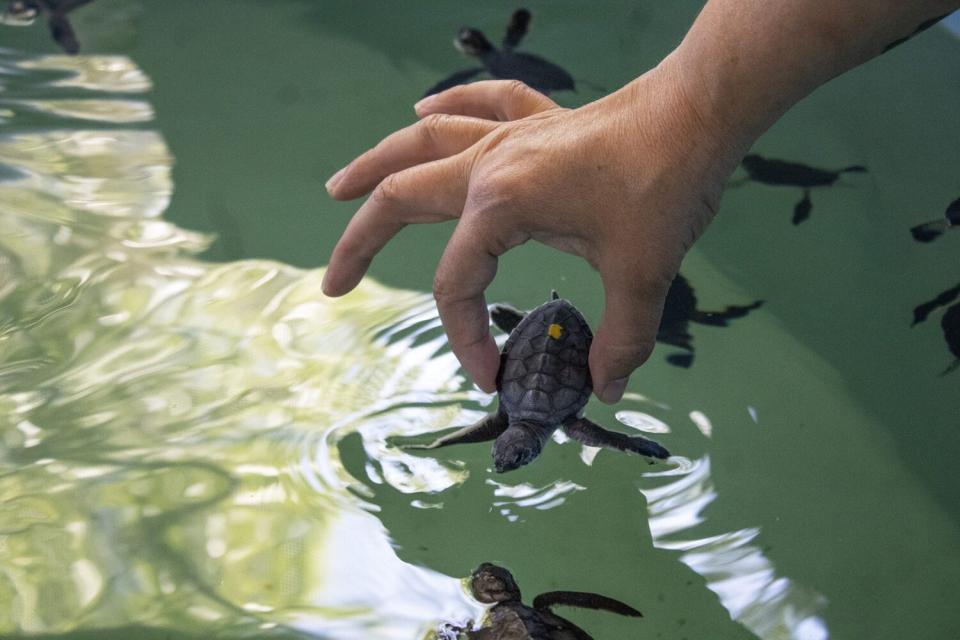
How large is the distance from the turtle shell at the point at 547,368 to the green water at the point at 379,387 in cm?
13

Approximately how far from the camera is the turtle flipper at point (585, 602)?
1057 mm

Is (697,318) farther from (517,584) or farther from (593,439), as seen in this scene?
(517,584)

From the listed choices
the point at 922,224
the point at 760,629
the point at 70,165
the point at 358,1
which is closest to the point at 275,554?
the point at 760,629

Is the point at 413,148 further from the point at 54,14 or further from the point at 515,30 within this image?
the point at 54,14

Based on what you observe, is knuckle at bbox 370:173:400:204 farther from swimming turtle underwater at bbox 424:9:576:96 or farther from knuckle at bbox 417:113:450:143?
swimming turtle underwater at bbox 424:9:576:96

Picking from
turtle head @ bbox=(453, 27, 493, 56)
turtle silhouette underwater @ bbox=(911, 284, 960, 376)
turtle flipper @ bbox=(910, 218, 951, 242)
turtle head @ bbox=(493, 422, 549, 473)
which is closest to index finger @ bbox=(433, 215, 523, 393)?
turtle head @ bbox=(493, 422, 549, 473)

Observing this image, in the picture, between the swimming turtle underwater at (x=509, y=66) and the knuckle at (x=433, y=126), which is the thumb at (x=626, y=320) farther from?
the swimming turtle underwater at (x=509, y=66)

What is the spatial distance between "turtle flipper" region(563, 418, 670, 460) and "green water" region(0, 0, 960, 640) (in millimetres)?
97

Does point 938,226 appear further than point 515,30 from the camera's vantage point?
No

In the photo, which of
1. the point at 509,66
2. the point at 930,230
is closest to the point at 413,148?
the point at 509,66

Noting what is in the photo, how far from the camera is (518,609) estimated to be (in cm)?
100

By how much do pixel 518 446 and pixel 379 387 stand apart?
1.16 ft

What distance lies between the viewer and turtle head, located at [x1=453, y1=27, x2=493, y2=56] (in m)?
1.92

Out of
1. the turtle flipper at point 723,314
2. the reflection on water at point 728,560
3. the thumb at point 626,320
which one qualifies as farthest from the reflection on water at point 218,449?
the thumb at point 626,320
